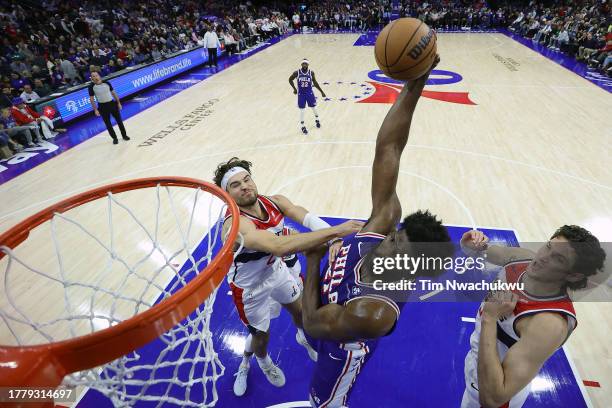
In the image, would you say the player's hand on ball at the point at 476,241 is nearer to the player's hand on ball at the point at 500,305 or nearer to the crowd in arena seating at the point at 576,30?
the player's hand on ball at the point at 500,305

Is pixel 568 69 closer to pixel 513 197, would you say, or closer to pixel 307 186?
pixel 513 197

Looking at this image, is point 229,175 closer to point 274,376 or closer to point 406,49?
point 406,49

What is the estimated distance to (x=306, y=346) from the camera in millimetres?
3373

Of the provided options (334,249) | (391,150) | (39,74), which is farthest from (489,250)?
(39,74)

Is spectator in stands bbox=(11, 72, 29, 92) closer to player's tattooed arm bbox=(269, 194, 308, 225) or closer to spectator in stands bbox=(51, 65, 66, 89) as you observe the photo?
spectator in stands bbox=(51, 65, 66, 89)

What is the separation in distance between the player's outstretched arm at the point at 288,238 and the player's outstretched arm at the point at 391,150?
0.61 ft

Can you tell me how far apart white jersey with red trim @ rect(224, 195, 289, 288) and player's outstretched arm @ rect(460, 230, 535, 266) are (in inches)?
53.0

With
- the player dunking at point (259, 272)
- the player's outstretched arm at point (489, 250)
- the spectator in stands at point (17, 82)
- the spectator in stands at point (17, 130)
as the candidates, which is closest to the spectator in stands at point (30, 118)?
the spectator in stands at point (17, 130)

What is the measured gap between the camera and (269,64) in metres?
15.2

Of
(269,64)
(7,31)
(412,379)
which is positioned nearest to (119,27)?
(7,31)

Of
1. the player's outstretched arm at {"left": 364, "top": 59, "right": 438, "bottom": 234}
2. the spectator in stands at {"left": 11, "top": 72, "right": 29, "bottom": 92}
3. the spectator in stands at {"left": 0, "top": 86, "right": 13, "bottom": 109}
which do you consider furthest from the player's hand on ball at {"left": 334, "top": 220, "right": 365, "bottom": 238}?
the spectator in stands at {"left": 11, "top": 72, "right": 29, "bottom": 92}

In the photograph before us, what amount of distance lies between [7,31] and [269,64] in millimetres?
9232

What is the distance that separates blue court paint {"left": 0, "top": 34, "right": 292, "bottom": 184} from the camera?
7.38 metres

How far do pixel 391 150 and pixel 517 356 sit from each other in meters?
1.19
